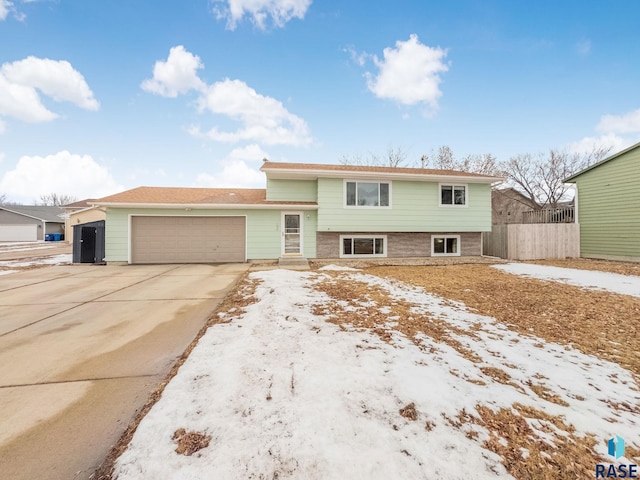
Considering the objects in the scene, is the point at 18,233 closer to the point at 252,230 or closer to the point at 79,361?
the point at 252,230

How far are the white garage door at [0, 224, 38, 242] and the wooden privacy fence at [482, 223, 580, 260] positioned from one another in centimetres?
4682

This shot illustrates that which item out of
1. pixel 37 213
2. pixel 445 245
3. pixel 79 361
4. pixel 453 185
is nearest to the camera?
pixel 79 361

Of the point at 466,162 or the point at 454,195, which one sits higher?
the point at 466,162

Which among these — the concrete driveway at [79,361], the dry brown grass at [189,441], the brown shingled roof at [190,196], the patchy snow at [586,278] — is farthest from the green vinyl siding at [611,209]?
the dry brown grass at [189,441]

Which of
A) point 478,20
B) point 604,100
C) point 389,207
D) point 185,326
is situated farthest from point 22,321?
point 604,100

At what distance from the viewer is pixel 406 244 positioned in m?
12.7

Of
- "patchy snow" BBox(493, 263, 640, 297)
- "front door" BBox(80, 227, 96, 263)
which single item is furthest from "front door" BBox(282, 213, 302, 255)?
"front door" BBox(80, 227, 96, 263)

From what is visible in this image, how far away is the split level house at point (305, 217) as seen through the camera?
37.2ft

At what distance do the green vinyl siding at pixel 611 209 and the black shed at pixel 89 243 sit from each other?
75.3 feet

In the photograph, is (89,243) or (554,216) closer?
(89,243)

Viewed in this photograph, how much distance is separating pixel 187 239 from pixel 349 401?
11392 mm

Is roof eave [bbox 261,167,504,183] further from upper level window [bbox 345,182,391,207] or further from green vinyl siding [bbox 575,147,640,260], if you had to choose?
green vinyl siding [bbox 575,147,640,260]

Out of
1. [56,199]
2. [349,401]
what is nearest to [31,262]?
[349,401]

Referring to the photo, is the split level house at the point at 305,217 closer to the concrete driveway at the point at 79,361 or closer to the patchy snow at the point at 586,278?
the patchy snow at the point at 586,278
